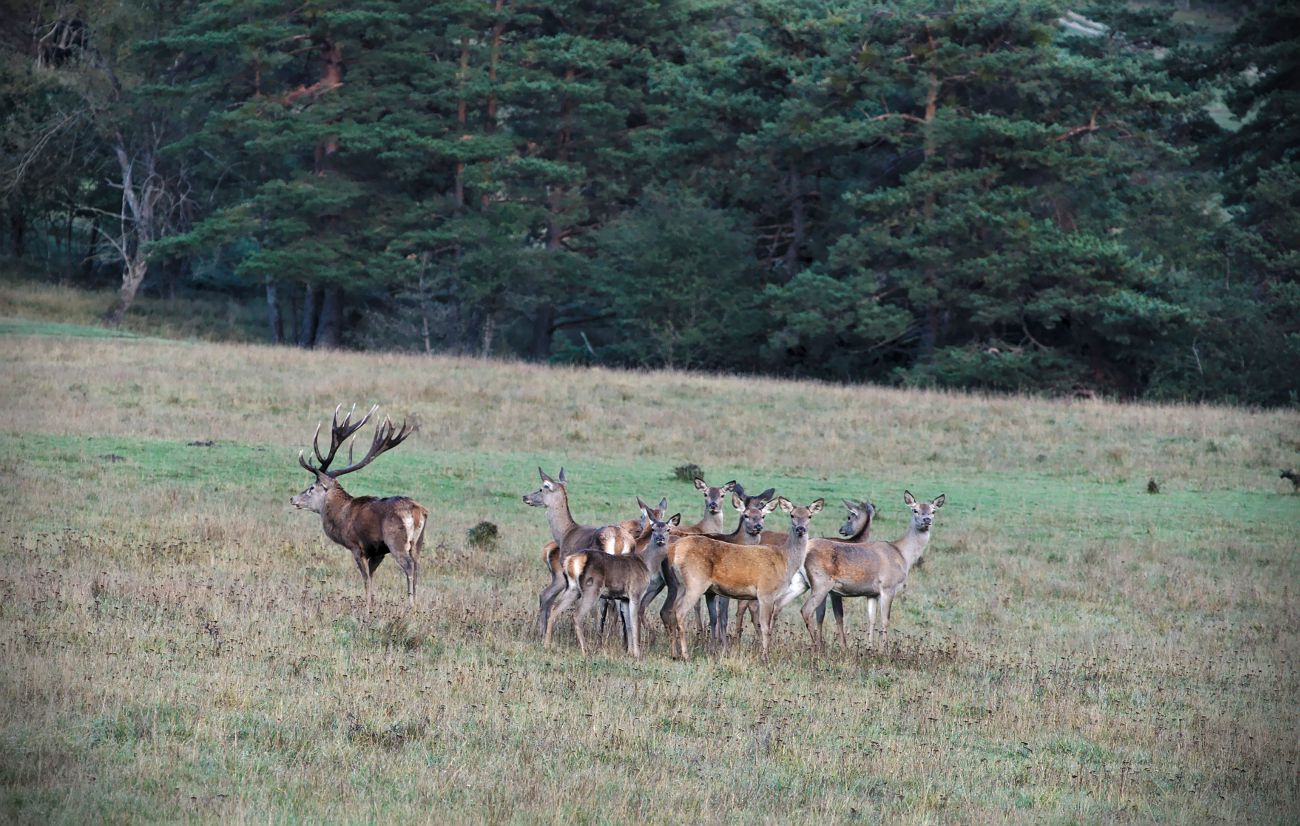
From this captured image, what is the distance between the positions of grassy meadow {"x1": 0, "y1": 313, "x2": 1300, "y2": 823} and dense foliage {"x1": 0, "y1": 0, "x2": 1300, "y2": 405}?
14.5 m

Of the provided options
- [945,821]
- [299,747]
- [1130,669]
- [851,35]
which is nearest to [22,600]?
[299,747]

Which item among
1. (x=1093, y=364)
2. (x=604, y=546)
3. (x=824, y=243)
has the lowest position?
(x=604, y=546)

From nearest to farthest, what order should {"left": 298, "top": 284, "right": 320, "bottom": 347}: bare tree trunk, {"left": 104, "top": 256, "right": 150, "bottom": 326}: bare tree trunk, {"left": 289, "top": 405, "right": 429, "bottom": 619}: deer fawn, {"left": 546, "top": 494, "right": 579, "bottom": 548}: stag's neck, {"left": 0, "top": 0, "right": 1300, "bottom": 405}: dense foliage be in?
{"left": 289, "top": 405, "right": 429, "bottom": 619}: deer fawn
{"left": 546, "top": 494, "right": 579, "bottom": 548}: stag's neck
{"left": 0, "top": 0, "right": 1300, "bottom": 405}: dense foliage
{"left": 104, "top": 256, "right": 150, "bottom": 326}: bare tree trunk
{"left": 298, "top": 284, "right": 320, "bottom": 347}: bare tree trunk

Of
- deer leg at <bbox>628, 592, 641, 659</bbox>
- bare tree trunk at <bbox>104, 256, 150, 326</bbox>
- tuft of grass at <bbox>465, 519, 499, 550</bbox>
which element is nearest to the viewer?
deer leg at <bbox>628, 592, 641, 659</bbox>

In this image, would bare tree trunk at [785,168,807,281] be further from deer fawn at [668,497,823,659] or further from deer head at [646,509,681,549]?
deer fawn at [668,497,823,659]

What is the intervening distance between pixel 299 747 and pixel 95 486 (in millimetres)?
10081

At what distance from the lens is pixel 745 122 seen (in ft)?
138

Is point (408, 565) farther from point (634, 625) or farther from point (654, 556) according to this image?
point (634, 625)

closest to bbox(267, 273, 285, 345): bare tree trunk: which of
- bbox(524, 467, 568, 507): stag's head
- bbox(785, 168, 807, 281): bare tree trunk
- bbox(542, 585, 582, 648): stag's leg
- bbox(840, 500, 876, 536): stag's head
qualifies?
bbox(785, 168, 807, 281): bare tree trunk

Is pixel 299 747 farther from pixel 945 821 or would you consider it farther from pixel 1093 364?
pixel 1093 364

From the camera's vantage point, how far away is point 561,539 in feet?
38.8

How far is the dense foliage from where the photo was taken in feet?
121

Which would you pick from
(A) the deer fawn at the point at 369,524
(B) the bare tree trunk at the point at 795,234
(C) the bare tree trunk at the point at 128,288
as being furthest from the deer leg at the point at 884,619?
(C) the bare tree trunk at the point at 128,288

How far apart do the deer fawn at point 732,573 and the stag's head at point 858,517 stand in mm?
1721
